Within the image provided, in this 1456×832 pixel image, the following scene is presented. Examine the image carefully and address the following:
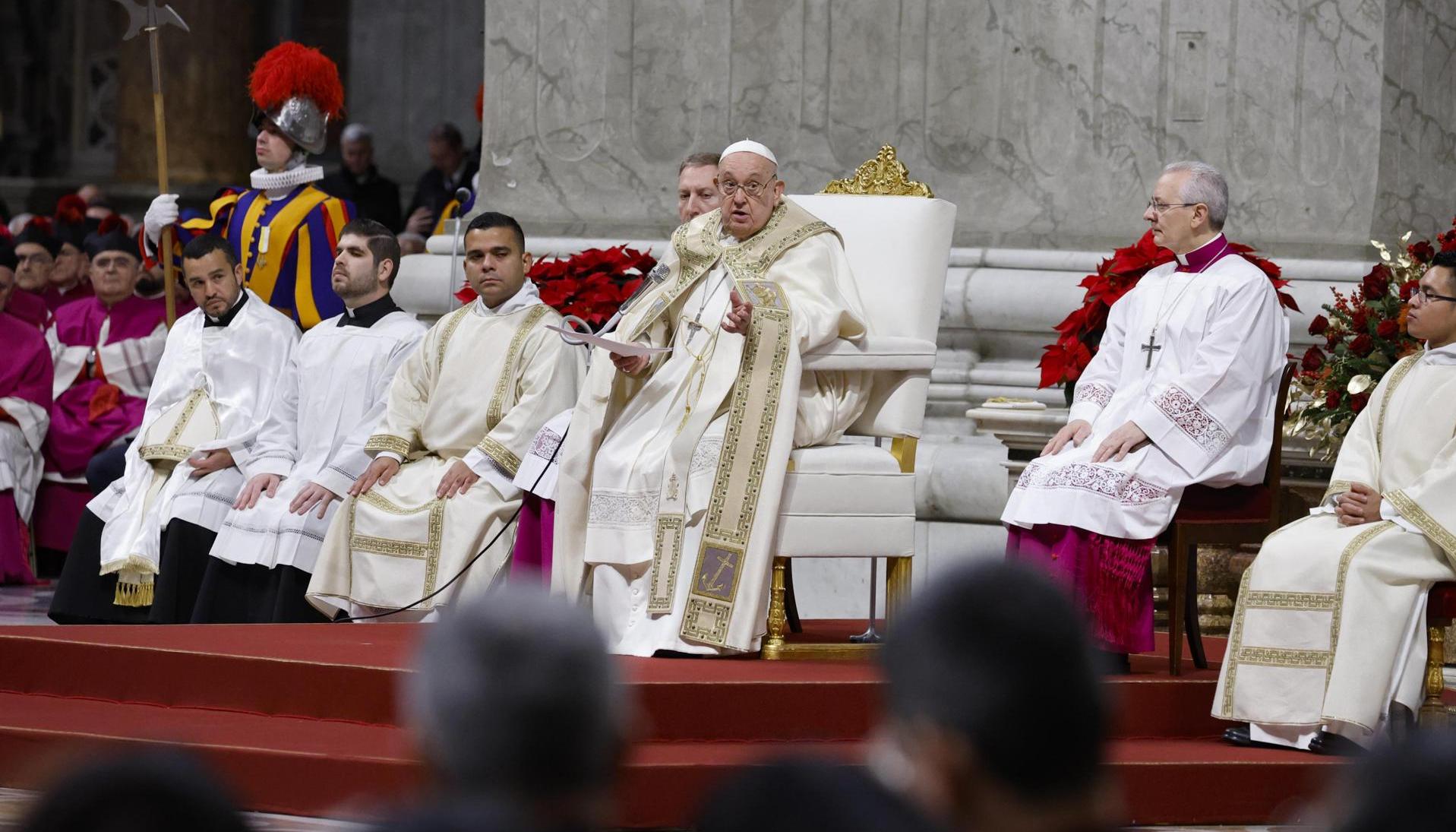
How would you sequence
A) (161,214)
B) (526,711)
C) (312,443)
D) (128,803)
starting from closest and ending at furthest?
(128,803) < (526,711) < (312,443) < (161,214)

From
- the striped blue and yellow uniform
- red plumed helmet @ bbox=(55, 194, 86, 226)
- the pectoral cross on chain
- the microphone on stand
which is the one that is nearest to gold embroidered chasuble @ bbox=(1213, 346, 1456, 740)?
the pectoral cross on chain

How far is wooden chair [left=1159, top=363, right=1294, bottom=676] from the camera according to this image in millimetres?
5758

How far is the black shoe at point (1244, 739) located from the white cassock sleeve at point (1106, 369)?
1.09 metres

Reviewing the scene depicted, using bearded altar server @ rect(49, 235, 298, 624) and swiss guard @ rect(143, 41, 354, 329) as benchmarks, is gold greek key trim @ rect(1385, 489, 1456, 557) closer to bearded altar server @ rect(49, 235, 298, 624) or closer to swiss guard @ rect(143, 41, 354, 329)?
bearded altar server @ rect(49, 235, 298, 624)

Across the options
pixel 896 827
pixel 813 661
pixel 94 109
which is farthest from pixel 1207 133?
pixel 94 109

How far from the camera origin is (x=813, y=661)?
5844 mm

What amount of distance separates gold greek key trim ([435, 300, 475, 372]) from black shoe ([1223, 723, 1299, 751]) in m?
3.03

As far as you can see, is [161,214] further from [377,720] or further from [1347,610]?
[1347,610]

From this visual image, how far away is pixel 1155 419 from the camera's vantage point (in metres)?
5.80

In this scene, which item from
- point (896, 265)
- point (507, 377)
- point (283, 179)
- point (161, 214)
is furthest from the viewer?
point (283, 179)

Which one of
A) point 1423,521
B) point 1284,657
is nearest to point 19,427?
point 1284,657

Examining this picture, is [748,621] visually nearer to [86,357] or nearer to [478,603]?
[478,603]

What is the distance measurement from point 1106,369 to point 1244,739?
1309mm

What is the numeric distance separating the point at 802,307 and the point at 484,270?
1.57 m
